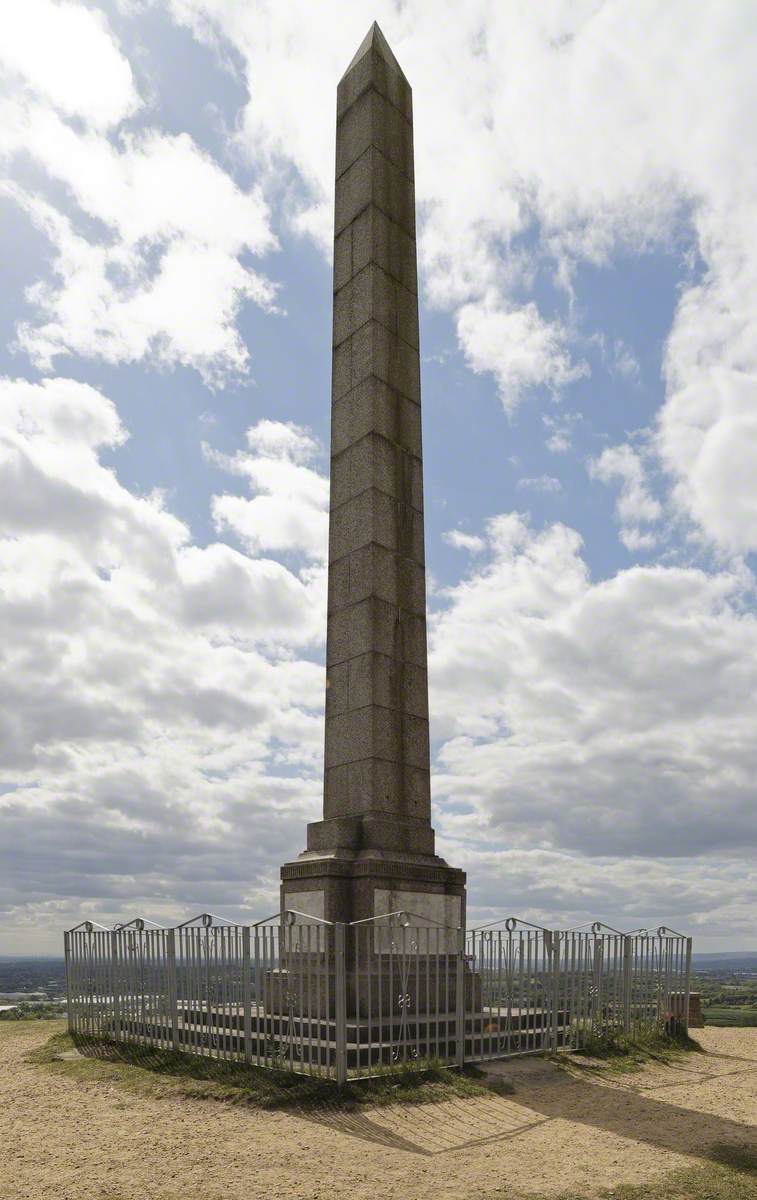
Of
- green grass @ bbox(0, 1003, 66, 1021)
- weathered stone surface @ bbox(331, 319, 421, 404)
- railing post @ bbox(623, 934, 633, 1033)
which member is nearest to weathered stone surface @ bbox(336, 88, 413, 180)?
weathered stone surface @ bbox(331, 319, 421, 404)

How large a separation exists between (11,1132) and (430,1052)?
450cm

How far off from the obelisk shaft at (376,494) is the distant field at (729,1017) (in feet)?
26.8

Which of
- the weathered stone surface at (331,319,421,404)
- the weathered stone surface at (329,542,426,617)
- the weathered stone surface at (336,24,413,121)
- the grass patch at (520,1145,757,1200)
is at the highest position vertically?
the weathered stone surface at (336,24,413,121)

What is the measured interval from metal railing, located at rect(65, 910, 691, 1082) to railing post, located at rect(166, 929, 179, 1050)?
0.06 feet

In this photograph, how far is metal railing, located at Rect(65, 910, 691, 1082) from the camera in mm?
10469

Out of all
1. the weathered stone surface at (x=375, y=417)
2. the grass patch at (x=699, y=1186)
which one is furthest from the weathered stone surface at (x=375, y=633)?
the grass patch at (x=699, y=1186)

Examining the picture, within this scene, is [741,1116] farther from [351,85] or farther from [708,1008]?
[351,85]

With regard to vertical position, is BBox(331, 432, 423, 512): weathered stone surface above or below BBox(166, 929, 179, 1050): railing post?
above

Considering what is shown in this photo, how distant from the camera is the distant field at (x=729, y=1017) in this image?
18281mm

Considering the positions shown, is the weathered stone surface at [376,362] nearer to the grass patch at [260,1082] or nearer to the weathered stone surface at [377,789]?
the weathered stone surface at [377,789]

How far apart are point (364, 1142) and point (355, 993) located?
3.71 m

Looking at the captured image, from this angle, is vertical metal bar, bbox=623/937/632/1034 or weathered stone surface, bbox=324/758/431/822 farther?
vertical metal bar, bbox=623/937/632/1034

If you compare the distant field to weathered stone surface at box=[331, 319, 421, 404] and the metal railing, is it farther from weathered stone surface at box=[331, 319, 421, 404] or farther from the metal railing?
weathered stone surface at box=[331, 319, 421, 404]

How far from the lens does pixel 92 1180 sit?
7.04 m
